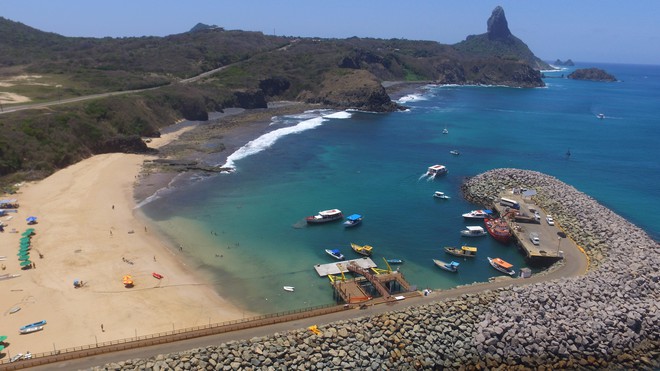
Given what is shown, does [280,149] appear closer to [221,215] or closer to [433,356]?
[221,215]

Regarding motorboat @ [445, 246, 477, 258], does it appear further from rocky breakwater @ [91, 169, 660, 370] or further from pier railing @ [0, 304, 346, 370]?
pier railing @ [0, 304, 346, 370]

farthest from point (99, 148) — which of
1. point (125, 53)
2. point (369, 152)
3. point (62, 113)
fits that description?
point (125, 53)

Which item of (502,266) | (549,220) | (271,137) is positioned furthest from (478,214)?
A: (271,137)

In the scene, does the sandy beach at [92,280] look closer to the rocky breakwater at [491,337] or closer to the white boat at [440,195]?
the rocky breakwater at [491,337]

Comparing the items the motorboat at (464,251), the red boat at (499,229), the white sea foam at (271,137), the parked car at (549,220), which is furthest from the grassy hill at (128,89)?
the parked car at (549,220)

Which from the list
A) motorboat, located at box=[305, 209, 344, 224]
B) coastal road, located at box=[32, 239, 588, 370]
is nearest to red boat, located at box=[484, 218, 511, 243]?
coastal road, located at box=[32, 239, 588, 370]
